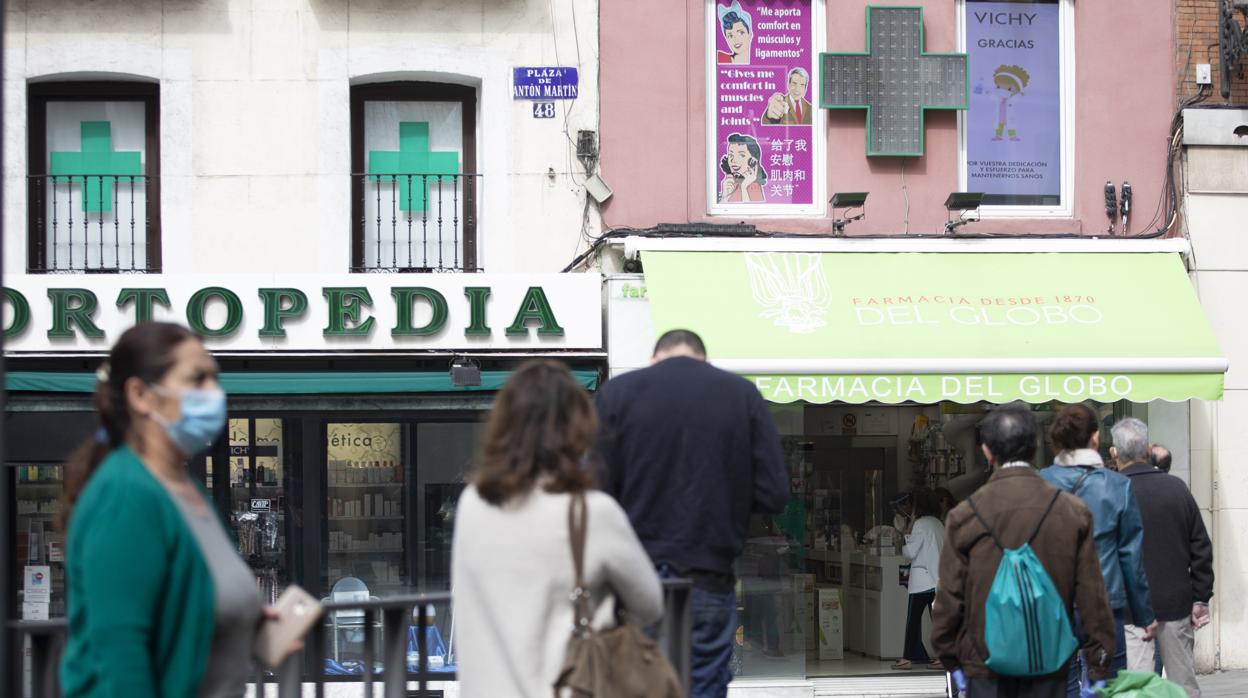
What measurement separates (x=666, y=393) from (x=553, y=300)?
6.24 meters

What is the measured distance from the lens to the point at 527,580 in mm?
3695

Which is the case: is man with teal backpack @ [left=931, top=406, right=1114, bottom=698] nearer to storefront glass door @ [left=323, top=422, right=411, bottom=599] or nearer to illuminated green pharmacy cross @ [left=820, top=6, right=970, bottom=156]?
illuminated green pharmacy cross @ [left=820, top=6, right=970, bottom=156]

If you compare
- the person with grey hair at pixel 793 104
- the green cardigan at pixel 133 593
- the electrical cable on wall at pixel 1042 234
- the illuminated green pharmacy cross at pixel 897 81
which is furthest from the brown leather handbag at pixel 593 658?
the person with grey hair at pixel 793 104

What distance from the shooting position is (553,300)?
1154cm

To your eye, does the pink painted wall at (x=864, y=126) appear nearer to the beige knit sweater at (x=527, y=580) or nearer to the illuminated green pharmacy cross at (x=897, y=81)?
the illuminated green pharmacy cross at (x=897, y=81)

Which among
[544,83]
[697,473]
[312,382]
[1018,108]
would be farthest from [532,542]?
[1018,108]

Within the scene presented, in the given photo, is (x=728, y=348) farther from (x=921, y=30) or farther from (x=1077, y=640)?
(x=1077, y=640)

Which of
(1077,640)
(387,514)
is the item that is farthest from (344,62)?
(1077,640)

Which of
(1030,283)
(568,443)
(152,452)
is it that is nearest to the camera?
(152,452)

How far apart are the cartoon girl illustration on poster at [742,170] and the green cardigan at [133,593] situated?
9.32m

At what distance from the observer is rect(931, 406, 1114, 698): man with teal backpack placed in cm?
548

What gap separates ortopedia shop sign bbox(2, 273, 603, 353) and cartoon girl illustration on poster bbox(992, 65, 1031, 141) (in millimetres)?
3949

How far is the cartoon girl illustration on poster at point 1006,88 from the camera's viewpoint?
12516 millimetres

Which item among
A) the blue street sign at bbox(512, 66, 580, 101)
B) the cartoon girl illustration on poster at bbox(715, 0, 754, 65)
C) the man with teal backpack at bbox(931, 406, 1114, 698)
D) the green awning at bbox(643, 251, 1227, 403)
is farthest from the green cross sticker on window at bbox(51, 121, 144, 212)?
the man with teal backpack at bbox(931, 406, 1114, 698)
